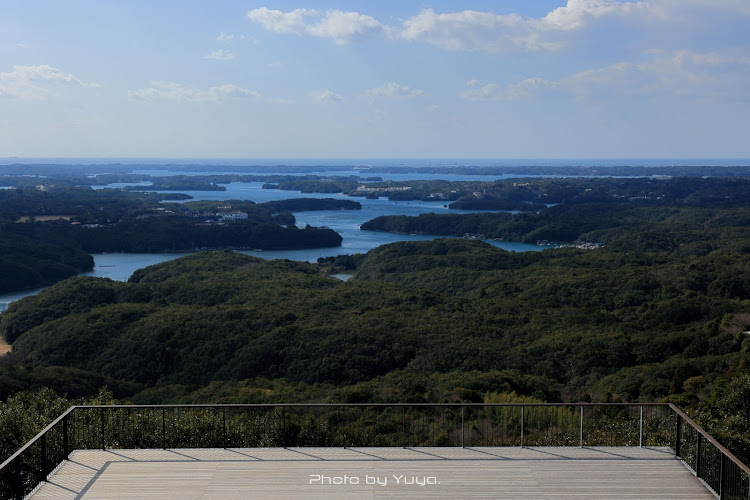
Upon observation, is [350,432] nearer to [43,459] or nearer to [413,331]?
[43,459]

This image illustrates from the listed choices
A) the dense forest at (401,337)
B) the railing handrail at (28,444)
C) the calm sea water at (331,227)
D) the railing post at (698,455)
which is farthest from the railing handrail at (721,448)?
the calm sea water at (331,227)

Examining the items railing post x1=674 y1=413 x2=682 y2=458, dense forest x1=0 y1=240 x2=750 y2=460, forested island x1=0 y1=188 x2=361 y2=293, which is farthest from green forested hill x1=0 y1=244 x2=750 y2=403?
forested island x1=0 y1=188 x2=361 y2=293

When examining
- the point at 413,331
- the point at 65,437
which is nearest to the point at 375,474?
the point at 65,437

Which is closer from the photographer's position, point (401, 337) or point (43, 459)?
point (43, 459)

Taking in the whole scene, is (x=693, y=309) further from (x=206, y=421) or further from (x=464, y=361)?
(x=206, y=421)

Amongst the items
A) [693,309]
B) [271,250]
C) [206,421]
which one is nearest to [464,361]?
[693,309]

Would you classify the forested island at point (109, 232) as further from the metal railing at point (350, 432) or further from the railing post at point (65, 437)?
the railing post at point (65, 437)

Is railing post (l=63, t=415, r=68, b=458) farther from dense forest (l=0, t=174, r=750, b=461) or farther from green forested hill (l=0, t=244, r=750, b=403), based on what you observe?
green forested hill (l=0, t=244, r=750, b=403)
